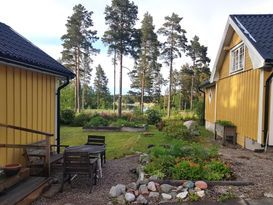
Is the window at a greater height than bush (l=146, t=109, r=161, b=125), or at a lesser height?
greater

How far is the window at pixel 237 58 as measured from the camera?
38.5 feet

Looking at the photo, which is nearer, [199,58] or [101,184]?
[101,184]

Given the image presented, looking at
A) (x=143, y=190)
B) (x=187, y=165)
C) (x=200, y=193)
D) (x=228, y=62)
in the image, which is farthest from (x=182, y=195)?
(x=228, y=62)

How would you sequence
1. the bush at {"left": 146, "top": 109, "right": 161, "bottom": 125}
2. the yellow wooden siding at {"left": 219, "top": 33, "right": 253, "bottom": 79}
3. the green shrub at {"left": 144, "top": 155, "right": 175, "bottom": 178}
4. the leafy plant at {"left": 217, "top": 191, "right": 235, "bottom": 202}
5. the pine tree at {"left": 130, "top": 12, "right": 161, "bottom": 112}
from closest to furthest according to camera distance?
the leafy plant at {"left": 217, "top": 191, "right": 235, "bottom": 202} → the green shrub at {"left": 144, "top": 155, "right": 175, "bottom": 178} → the yellow wooden siding at {"left": 219, "top": 33, "right": 253, "bottom": 79} → the bush at {"left": 146, "top": 109, "right": 161, "bottom": 125} → the pine tree at {"left": 130, "top": 12, "right": 161, "bottom": 112}

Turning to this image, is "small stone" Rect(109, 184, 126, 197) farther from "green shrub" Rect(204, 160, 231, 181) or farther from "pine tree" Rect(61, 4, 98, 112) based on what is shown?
"pine tree" Rect(61, 4, 98, 112)

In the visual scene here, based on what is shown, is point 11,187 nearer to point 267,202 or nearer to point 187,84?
→ point 267,202

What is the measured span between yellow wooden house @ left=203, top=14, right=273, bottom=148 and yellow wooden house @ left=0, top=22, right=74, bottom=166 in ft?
20.3

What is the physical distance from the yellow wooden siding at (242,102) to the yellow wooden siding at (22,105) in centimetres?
675

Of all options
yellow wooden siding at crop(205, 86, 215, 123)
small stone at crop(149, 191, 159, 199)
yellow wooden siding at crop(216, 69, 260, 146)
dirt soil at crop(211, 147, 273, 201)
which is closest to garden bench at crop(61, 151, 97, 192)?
small stone at crop(149, 191, 159, 199)

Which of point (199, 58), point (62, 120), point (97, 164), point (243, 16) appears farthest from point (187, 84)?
point (97, 164)

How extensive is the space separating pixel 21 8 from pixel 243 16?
30.1 feet

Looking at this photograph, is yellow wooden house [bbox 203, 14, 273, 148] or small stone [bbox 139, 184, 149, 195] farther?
yellow wooden house [bbox 203, 14, 273, 148]

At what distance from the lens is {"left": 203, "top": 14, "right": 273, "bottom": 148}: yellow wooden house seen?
925 cm

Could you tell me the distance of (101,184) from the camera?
6.74m
